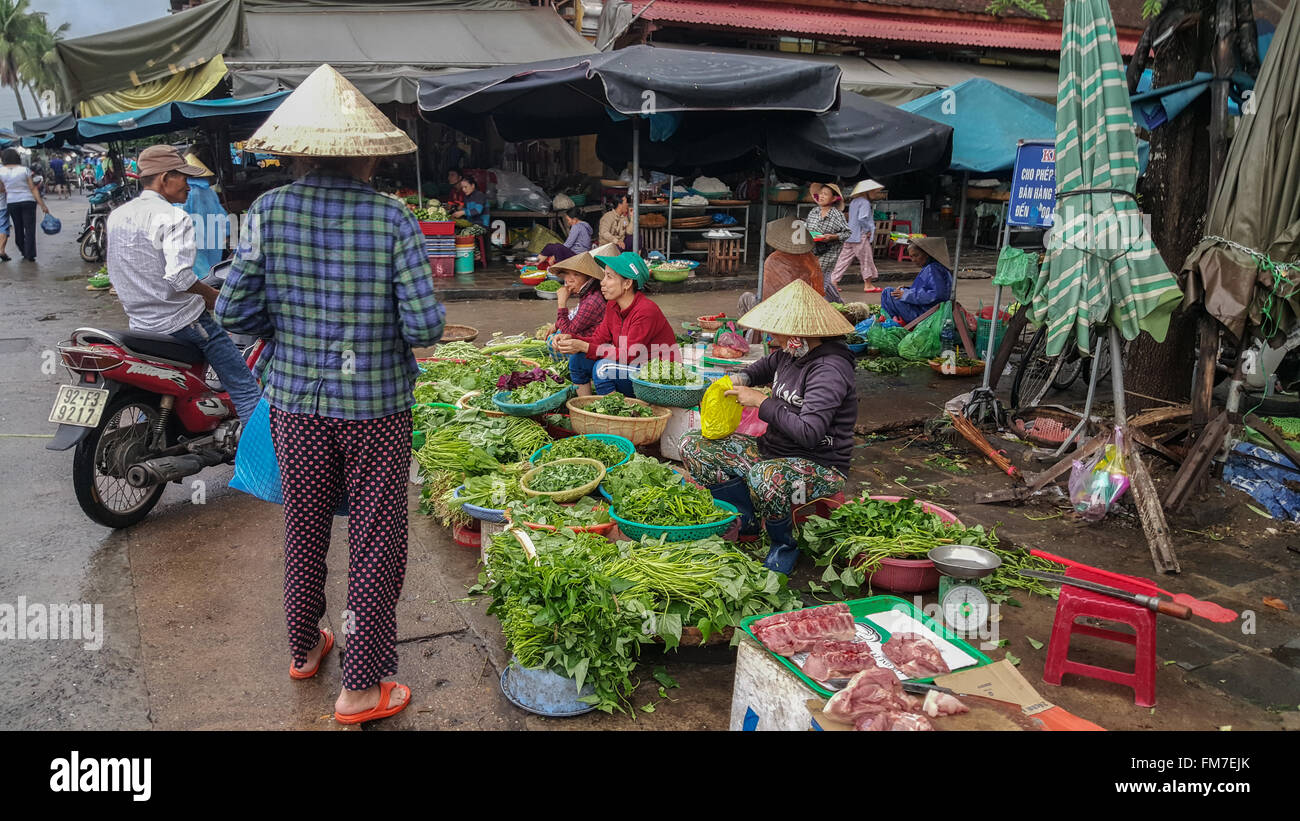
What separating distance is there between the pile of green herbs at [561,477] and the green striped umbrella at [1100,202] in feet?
9.57

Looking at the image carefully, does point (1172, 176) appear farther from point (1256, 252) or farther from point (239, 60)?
point (239, 60)

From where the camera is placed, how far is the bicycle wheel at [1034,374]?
7674 mm

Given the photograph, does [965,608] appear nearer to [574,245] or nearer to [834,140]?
[834,140]

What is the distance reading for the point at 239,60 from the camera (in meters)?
13.4

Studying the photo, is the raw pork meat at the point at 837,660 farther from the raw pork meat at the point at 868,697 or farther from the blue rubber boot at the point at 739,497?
the blue rubber boot at the point at 739,497

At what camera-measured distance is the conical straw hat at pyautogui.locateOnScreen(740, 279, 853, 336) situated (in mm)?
4371

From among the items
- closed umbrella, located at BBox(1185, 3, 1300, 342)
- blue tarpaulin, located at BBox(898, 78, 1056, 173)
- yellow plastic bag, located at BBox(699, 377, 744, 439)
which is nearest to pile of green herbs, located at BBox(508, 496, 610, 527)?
Answer: yellow plastic bag, located at BBox(699, 377, 744, 439)

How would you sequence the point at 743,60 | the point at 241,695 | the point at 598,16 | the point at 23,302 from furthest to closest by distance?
the point at 598,16, the point at 23,302, the point at 743,60, the point at 241,695

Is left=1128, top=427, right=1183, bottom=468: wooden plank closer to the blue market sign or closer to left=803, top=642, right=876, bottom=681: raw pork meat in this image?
the blue market sign

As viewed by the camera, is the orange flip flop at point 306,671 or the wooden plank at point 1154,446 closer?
the orange flip flop at point 306,671

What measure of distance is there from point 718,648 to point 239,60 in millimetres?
13302

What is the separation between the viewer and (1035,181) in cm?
670

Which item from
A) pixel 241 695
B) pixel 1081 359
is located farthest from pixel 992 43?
pixel 241 695

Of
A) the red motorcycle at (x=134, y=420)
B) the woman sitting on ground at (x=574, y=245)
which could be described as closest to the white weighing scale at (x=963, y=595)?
the red motorcycle at (x=134, y=420)
